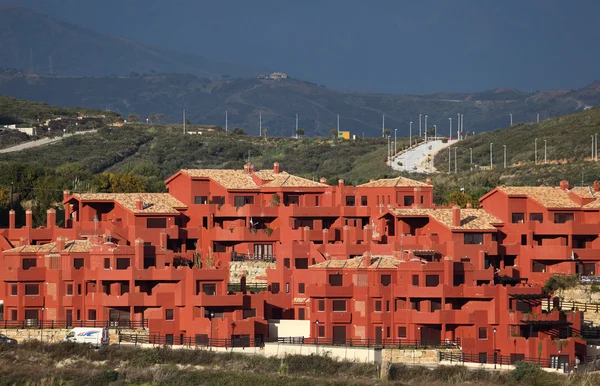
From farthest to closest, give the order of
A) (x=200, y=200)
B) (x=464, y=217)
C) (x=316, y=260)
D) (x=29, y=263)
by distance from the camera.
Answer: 1. (x=200, y=200)
2. (x=464, y=217)
3. (x=316, y=260)
4. (x=29, y=263)

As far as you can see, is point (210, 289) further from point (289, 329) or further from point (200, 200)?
point (200, 200)

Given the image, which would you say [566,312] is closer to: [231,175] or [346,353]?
[346,353]

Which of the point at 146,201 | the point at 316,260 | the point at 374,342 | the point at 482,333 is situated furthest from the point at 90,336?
the point at 482,333

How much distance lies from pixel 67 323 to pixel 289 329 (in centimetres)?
923

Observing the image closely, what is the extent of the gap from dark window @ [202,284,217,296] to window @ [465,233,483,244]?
42.2 ft

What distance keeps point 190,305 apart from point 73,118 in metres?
105

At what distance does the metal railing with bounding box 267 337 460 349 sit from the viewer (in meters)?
67.0

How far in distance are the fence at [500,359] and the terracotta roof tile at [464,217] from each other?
11050mm

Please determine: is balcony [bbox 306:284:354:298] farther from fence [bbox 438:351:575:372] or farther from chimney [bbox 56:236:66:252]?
chimney [bbox 56:236:66:252]

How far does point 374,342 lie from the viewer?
67.6 metres

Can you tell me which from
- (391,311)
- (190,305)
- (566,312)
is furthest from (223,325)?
(566,312)

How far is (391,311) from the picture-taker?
68125 mm

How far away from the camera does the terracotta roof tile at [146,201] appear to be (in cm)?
8019

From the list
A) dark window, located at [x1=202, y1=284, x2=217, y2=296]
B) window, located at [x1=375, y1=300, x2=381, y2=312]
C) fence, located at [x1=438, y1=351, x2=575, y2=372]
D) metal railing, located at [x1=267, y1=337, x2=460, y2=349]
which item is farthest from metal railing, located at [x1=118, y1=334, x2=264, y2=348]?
fence, located at [x1=438, y1=351, x2=575, y2=372]
